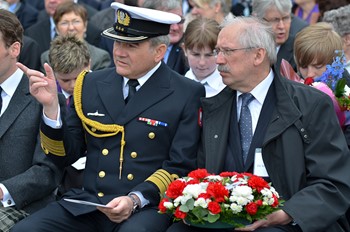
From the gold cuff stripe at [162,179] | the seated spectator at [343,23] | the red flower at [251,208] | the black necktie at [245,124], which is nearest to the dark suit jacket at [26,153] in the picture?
the gold cuff stripe at [162,179]

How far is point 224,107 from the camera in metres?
5.46

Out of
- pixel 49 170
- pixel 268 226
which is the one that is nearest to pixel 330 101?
pixel 268 226

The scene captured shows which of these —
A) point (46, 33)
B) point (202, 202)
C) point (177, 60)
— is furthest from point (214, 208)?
point (46, 33)

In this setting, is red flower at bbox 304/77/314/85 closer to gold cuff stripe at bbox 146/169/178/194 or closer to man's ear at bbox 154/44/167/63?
man's ear at bbox 154/44/167/63

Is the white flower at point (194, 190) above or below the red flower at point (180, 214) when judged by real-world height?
above

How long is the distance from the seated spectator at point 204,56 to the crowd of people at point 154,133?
1.23 m

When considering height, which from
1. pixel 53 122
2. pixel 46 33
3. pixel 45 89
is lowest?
pixel 46 33

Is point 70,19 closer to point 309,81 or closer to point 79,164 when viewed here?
point 79,164

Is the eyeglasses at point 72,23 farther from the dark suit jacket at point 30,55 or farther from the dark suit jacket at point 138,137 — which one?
the dark suit jacket at point 138,137

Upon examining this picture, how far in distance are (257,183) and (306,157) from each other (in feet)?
1.66

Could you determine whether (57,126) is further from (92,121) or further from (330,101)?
(330,101)

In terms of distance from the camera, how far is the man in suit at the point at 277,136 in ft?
16.6

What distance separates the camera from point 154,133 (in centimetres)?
551

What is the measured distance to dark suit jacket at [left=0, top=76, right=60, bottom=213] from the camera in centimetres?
570
